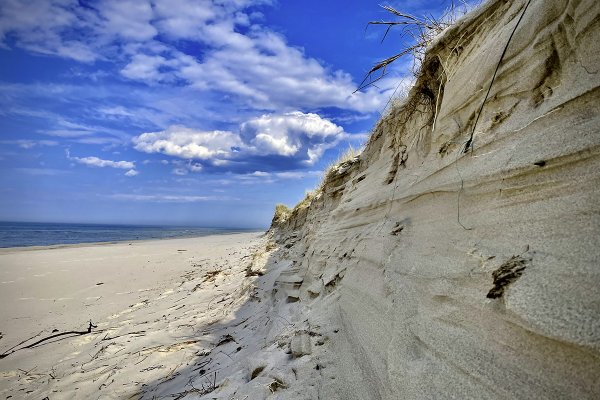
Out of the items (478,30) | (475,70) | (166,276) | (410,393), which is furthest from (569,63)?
(166,276)

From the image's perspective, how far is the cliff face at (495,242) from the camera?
1.13 meters

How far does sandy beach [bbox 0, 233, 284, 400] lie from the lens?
3814 millimetres

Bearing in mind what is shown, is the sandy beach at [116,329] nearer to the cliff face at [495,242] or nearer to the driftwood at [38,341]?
the driftwood at [38,341]

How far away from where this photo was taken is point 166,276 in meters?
10.7

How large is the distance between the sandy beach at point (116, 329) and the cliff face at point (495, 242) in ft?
6.58

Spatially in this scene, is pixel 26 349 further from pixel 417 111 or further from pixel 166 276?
pixel 417 111

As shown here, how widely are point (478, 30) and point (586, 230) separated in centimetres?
210

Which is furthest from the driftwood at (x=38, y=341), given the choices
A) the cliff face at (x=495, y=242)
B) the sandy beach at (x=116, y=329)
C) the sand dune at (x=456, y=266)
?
the cliff face at (x=495, y=242)

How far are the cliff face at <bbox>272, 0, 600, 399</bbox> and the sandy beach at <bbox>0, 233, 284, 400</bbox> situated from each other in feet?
6.58

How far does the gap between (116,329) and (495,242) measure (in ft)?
20.9

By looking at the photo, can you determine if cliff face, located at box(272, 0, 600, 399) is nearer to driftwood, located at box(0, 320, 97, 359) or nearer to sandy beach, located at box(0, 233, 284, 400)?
sandy beach, located at box(0, 233, 284, 400)

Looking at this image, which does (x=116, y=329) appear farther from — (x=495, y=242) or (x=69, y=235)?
(x=69, y=235)

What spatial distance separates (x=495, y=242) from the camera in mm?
1553

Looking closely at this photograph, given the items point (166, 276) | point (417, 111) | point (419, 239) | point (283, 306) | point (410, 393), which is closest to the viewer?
point (410, 393)
